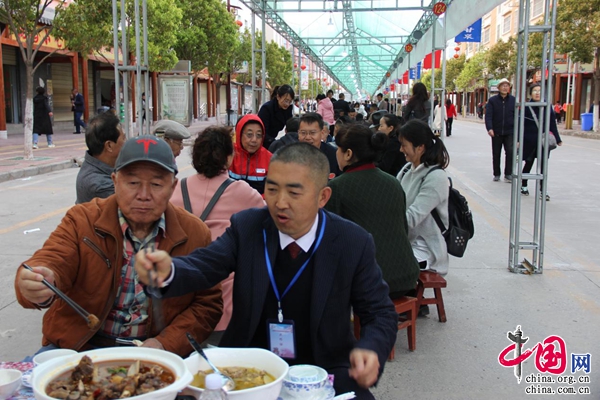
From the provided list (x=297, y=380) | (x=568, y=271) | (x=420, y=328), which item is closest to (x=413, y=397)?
(x=420, y=328)

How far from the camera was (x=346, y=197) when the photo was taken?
3789 mm

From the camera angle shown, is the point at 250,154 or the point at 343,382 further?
the point at 250,154

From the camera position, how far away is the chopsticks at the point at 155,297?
1831mm

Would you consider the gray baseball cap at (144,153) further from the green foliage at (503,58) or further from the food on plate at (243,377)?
the green foliage at (503,58)

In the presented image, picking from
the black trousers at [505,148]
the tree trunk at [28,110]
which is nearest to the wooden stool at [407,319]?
the black trousers at [505,148]

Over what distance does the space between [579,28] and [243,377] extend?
2912 centimetres

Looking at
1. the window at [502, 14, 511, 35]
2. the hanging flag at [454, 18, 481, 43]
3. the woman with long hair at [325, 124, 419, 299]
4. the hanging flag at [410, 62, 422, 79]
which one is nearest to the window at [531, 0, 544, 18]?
the window at [502, 14, 511, 35]

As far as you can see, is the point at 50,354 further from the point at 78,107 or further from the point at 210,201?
the point at 78,107

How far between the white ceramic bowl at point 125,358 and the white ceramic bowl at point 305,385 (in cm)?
32

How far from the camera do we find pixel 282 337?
7.53ft

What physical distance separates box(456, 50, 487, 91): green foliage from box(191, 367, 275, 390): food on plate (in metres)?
52.7

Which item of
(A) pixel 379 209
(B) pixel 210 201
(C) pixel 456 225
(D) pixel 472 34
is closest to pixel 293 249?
(B) pixel 210 201

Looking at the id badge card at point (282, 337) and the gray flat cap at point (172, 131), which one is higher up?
the gray flat cap at point (172, 131)

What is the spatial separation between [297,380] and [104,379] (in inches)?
23.2
